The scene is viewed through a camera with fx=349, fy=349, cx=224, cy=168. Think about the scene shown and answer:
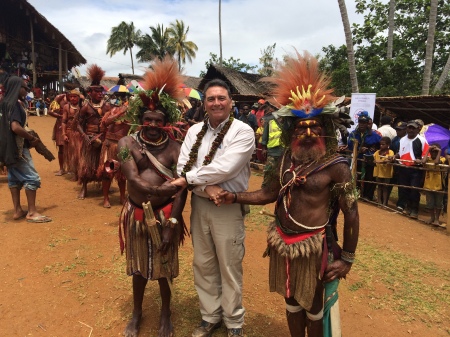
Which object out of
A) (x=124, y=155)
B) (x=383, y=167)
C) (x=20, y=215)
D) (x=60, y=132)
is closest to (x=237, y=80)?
(x=60, y=132)

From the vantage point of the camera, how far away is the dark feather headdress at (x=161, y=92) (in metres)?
2.99

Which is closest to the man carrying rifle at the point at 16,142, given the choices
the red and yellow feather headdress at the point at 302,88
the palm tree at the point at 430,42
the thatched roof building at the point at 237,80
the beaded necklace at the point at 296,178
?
the red and yellow feather headdress at the point at 302,88

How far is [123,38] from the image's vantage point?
163 ft

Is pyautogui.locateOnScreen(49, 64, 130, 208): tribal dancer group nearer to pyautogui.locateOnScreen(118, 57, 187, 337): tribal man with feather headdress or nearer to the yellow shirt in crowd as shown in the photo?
pyautogui.locateOnScreen(118, 57, 187, 337): tribal man with feather headdress

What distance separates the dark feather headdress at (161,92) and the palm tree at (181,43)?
4339 centimetres

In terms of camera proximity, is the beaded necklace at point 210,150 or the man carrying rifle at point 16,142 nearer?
the beaded necklace at point 210,150

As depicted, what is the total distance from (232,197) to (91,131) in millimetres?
4992

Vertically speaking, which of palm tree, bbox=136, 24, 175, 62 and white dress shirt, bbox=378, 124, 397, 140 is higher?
palm tree, bbox=136, 24, 175, 62

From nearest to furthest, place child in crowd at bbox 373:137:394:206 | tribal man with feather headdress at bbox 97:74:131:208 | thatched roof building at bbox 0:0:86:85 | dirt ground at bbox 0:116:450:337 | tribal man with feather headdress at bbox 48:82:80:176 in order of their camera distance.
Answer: dirt ground at bbox 0:116:450:337 → tribal man with feather headdress at bbox 97:74:131:208 → child in crowd at bbox 373:137:394:206 → tribal man with feather headdress at bbox 48:82:80:176 → thatched roof building at bbox 0:0:86:85

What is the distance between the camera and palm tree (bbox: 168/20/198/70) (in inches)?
A: 1743

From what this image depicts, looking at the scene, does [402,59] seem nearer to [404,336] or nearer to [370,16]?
[370,16]

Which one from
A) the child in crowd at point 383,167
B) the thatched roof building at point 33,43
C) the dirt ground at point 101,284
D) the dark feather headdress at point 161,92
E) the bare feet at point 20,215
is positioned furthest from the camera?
the thatched roof building at point 33,43

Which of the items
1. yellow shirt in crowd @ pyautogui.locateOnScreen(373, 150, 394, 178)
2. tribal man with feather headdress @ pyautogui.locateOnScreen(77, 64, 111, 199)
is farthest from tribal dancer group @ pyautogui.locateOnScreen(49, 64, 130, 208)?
yellow shirt in crowd @ pyautogui.locateOnScreen(373, 150, 394, 178)

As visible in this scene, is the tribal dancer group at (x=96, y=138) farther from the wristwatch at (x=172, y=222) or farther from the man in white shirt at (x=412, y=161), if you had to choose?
the man in white shirt at (x=412, y=161)
